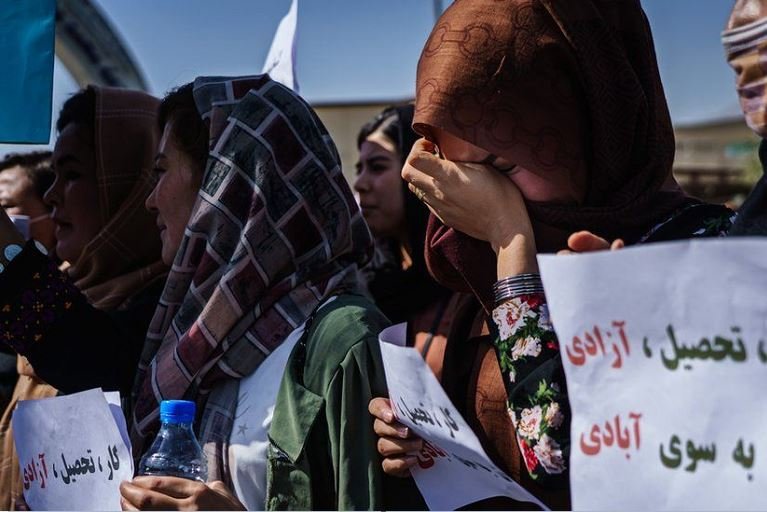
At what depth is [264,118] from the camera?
2.46 meters

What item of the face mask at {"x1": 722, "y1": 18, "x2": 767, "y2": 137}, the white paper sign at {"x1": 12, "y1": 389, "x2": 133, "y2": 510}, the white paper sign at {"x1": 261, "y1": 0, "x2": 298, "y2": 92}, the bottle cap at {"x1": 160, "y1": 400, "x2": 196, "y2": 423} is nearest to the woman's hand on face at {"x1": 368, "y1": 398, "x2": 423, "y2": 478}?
the bottle cap at {"x1": 160, "y1": 400, "x2": 196, "y2": 423}

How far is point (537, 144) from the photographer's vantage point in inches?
73.9

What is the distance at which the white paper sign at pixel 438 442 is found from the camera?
174 cm

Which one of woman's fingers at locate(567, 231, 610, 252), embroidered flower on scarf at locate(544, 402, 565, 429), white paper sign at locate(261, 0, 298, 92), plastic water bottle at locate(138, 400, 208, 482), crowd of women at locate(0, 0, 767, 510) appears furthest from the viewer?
white paper sign at locate(261, 0, 298, 92)

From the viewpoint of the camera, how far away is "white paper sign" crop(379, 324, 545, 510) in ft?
5.71

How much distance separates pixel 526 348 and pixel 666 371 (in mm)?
366

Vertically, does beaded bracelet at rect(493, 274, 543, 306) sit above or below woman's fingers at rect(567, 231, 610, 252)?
below

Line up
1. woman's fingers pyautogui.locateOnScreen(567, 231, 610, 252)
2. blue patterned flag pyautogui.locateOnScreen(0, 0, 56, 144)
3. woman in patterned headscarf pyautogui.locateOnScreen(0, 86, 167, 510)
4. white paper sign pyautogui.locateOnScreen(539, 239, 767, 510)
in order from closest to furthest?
white paper sign pyautogui.locateOnScreen(539, 239, 767, 510) → woman's fingers pyautogui.locateOnScreen(567, 231, 610, 252) → blue patterned flag pyautogui.locateOnScreen(0, 0, 56, 144) → woman in patterned headscarf pyautogui.locateOnScreen(0, 86, 167, 510)

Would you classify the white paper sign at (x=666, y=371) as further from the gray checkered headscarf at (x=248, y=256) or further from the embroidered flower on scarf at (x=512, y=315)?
the gray checkered headscarf at (x=248, y=256)

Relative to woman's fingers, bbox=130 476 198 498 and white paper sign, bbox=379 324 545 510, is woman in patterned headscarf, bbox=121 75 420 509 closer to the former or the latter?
woman's fingers, bbox=130 476 198 498

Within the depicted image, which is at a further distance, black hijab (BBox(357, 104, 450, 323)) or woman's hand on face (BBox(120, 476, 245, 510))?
black hijab (BBox(357, 104, 450, 323))

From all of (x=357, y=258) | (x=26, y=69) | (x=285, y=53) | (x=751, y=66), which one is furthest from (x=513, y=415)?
(x=285, y=53)

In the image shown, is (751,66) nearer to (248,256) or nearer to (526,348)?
(526,348)

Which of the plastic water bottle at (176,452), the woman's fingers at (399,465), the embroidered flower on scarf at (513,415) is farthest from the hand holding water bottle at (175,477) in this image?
the embroidered flower on scarf at (513,415)
